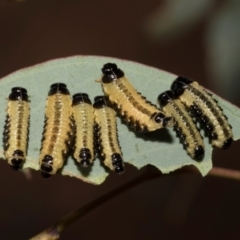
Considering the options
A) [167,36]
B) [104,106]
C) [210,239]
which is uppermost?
[167,36]

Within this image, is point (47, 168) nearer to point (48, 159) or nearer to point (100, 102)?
point (48, 159)

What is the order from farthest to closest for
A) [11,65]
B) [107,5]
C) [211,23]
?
1. [107,5]
2. [11,65]
3. [211,23]

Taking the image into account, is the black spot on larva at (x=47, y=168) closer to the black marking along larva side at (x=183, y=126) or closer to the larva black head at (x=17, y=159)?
the larva black head at (x=17, y=159)

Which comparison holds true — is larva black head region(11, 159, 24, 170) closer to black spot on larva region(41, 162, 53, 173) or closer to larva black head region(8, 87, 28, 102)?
black spot on larva region(41, 162, 53, 173)

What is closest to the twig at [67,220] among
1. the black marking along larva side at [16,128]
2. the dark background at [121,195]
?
the black marking along larva side at [16,128]

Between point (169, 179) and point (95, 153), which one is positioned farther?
point (169, 179)

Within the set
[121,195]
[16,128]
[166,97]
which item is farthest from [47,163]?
[121,195]

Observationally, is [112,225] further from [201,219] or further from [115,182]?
[201,219]

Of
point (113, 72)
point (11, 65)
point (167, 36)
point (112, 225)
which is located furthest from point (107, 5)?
point (113, 72)
